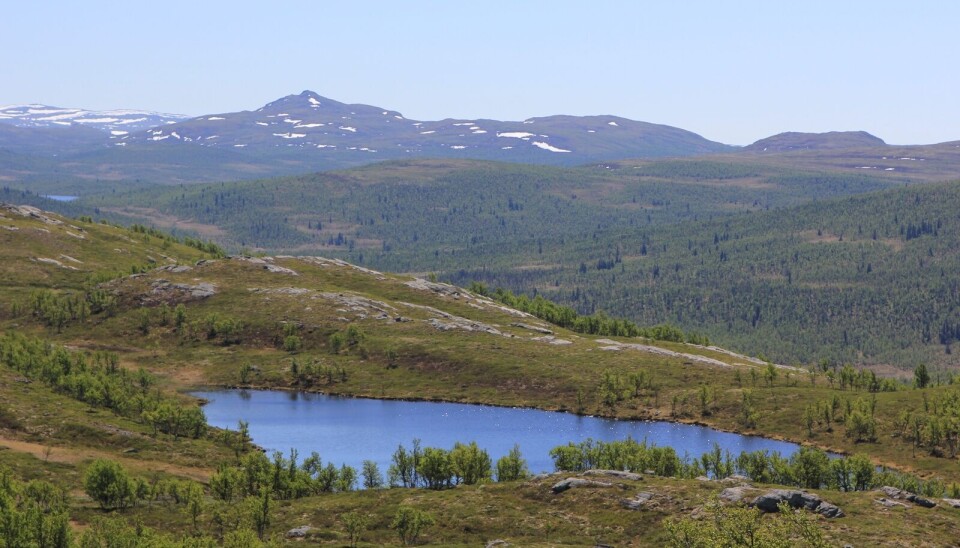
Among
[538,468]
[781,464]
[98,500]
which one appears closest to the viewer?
[98,500]

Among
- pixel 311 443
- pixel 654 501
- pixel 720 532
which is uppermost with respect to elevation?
pixel 720 532

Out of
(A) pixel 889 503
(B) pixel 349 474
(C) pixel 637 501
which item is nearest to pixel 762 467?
(A) pixel 889 503

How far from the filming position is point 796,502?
12525cm

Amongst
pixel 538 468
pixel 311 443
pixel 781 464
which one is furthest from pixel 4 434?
pixel 781 464

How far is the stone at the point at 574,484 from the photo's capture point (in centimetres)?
13850

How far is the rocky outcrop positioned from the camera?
124 meters

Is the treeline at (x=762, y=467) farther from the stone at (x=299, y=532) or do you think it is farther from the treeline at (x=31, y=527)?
the treeline at (x=31, y=527)

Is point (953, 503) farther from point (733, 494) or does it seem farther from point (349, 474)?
point (349, 474)

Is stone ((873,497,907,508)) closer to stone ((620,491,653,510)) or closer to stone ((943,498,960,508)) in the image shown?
stone ((943,498,960,508))

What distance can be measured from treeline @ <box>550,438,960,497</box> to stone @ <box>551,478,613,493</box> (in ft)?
56.7

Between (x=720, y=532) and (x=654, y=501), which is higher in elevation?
(x=720, y=532)

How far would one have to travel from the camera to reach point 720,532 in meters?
88.6

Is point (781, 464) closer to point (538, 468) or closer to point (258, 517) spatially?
point (538, 468)

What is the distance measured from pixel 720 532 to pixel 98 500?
83805 mm
